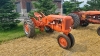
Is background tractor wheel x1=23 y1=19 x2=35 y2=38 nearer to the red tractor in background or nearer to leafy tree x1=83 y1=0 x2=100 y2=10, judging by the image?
the red tractor in background

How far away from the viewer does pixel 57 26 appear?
28.9 ft

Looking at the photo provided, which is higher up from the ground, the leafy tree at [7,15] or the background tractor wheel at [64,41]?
the leafy tree at [7,15]

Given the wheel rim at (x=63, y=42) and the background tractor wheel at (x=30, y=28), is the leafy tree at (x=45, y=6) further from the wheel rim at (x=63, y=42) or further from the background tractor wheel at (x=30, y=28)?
the wheel rim at (x=63, y=42)

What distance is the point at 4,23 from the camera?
1169 cm

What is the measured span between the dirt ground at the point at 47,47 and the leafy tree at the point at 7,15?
2.62m

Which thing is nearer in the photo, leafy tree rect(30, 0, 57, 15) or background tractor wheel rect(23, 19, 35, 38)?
background tractor wheel rect(23, 19, 35, 38)

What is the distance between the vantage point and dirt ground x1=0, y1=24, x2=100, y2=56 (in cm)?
763

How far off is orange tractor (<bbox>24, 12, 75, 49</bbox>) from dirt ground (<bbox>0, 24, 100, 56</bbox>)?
1.11 feet

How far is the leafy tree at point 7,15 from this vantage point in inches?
461

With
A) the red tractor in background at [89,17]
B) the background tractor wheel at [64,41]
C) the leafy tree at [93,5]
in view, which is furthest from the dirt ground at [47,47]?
the leafy tree at [93,5]

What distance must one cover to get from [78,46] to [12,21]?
18.6ft

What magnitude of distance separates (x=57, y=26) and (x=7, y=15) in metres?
4.42

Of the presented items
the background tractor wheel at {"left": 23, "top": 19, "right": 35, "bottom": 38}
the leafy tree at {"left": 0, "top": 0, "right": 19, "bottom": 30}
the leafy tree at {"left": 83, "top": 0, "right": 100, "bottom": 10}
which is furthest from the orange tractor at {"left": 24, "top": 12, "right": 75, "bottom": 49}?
the leafy tree at {"left": 83, "top": 0, "right": 100, "bottom": 10}

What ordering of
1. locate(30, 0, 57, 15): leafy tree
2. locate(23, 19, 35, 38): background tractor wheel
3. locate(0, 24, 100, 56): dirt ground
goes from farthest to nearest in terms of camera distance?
locate(30, 0, 57, 15): leafy tree → locate(23, 19, 35, 38): background tractor wheel → locate(0, 24, 100, 56): dirt ground
